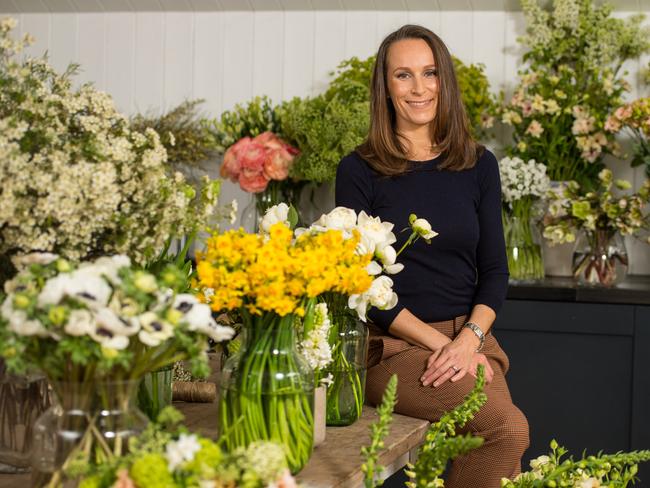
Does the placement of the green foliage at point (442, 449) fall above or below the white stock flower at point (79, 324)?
below

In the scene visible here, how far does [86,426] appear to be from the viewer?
43.8 inches

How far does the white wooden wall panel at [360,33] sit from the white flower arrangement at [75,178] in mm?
2256

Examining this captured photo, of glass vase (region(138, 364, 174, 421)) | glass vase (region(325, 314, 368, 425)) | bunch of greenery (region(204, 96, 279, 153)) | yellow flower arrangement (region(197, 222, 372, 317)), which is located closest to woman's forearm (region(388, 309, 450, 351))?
glass vase (region(325, 314, 368, 425))

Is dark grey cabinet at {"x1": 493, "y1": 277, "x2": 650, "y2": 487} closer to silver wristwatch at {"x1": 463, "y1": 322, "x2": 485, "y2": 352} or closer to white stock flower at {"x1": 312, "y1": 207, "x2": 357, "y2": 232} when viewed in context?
silver wristwatch at {"x1": 463, "y1": 322, "x2": 485, "y2": 352}

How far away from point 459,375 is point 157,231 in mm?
890

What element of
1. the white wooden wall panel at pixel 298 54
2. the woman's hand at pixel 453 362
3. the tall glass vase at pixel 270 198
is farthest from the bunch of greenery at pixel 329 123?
the woman's hand at pixel 453 362

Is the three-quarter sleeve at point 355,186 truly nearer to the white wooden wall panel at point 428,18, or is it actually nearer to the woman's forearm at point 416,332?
the woman's forearm at point 416,332

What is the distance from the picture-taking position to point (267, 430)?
1.30 m

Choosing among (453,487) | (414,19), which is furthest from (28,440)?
(414,19)

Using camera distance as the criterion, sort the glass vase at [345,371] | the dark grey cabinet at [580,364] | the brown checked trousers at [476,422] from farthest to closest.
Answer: the dark grey cabinet at [580,364]
the brown checked trousers at [476,422]
the glass vase at [345,371]

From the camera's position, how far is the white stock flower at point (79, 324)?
1.02 m

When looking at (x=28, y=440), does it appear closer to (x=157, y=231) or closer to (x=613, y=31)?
(x=157, y=231)

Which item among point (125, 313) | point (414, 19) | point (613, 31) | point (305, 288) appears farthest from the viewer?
point (414, 19)

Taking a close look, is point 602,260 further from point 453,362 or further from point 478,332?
point 453,362
